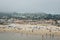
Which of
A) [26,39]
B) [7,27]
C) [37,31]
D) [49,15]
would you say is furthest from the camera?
[49,15]

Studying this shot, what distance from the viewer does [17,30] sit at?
12117mm

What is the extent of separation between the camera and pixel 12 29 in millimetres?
12234

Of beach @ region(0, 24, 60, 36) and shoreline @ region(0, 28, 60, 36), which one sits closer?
shoreline @ region(0, 28, 60, 36)

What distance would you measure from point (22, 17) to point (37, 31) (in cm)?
536

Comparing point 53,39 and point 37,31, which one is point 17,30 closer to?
point 37,31

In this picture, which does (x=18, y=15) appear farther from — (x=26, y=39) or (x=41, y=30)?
(x=26, y=39)

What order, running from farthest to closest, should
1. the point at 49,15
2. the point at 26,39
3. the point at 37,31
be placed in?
1. the point at 49,15
2. the point at 37,31
3. the point at 26,39

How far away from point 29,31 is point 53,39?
113 inches

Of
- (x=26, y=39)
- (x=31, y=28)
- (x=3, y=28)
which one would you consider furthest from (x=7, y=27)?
(x=26, y=39)

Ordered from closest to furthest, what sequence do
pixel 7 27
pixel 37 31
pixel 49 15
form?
pixel 37 31 < pixel 7 27 < pixel 49 15

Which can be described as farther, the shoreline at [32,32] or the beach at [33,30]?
the beach at [33,30]

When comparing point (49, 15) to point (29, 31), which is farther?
point (49, 15)

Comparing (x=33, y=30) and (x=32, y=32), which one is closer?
(x=32, y=32)

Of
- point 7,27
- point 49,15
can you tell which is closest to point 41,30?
point 7,27
